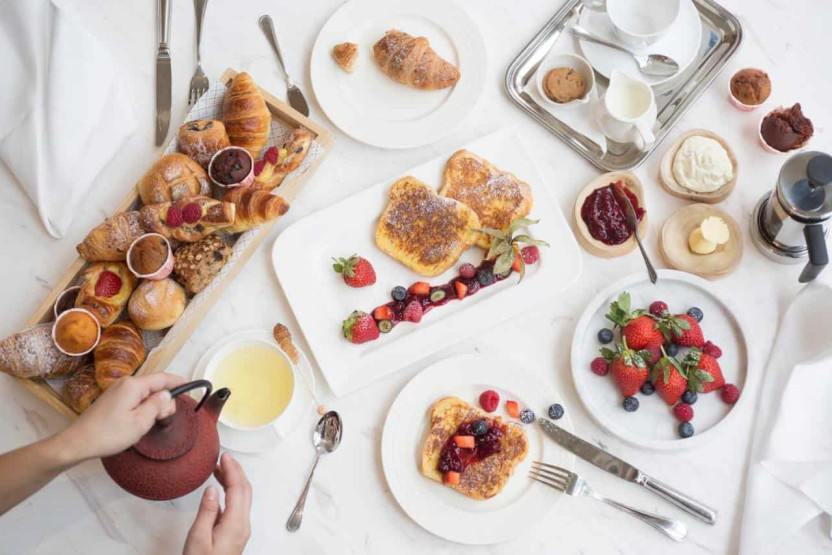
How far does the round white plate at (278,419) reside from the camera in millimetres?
1782

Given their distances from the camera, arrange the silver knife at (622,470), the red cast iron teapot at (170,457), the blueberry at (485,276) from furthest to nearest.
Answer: the blueberry at (485,276), the silver knife at (622,470), the red cast iron teapot at (170,457)

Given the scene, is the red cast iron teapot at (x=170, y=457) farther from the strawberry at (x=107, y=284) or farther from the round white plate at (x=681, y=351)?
the round white plate at (x=681, y=351)

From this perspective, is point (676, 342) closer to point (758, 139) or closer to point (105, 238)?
point (758, 139)

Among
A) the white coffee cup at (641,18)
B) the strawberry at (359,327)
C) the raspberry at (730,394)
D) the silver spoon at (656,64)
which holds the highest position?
the white coffee cup at (641,18)

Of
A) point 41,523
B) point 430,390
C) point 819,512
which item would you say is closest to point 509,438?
point 430,390

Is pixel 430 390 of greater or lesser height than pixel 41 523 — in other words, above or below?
above

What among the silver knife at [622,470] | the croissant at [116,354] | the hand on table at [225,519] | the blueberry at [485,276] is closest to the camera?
the hand on table at [225,519]

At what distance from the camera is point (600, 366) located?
1846 millimetres

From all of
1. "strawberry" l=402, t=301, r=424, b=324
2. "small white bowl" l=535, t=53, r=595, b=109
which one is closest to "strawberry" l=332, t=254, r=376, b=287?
"strawberry" l=402, t=301, r=424, b=324

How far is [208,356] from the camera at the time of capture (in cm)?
186

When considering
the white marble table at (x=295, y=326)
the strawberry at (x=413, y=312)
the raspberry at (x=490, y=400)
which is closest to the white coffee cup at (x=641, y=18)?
the white marble table at (x=295, y=326)

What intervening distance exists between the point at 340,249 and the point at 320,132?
0.32m

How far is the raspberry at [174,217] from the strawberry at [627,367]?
1129 mm

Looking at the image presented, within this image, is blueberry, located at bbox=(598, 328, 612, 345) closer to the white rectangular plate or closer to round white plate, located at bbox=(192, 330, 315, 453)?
the white rectangular plate
